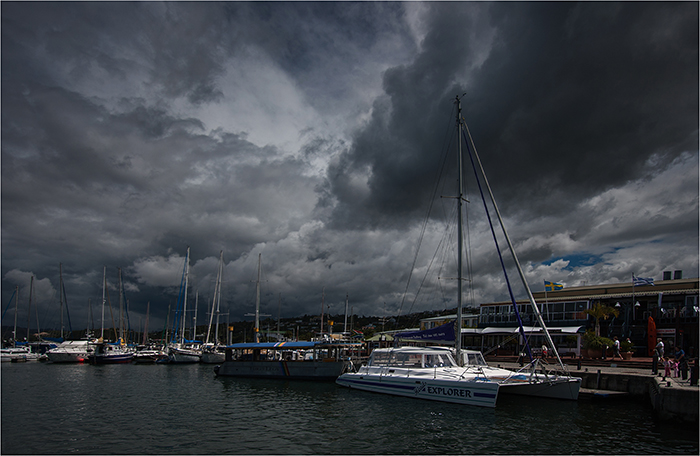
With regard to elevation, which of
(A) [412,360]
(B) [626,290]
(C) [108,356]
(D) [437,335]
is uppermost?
(B) [626,290]

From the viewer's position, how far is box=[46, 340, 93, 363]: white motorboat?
79000mm

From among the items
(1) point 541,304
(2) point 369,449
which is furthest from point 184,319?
(2) point 369,449

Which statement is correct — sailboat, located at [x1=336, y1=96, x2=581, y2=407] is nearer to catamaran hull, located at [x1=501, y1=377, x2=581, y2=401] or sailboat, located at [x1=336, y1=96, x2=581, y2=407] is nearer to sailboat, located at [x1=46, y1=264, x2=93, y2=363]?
catamaran hull, located at [x1=501, y1=377, x2=581, y2=401]

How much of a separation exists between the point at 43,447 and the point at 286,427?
1083 cm

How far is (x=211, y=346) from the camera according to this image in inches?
3204

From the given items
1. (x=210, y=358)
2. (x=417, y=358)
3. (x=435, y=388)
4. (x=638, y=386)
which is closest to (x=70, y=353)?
(x=210, y=358)

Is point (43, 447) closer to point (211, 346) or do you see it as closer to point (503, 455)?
point (503, 455)

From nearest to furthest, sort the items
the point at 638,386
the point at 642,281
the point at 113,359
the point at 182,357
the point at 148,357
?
the point at 638,386
the point at 642,281
the point at 182,357
the point at 113,359
the point at 148,357

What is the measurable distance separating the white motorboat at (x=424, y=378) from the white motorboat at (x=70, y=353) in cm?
6641

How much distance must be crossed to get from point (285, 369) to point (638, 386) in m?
31.7

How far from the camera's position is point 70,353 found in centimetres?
7988

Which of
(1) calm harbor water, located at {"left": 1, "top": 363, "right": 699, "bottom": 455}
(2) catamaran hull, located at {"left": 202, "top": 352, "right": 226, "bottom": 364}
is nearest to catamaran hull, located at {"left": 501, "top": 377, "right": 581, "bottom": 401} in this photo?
(1) calm harbor water, located at {"left": 1, "top": 363, "right": 699, "bottom": 455}

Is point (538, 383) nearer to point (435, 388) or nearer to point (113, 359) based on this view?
point (435, 388)

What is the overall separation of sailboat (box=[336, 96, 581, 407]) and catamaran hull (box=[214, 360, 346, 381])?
5.82 m
